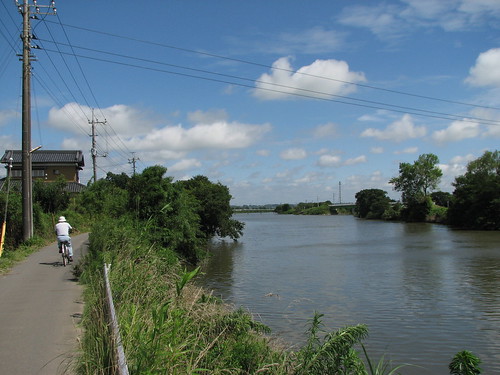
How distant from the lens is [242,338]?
8.12m

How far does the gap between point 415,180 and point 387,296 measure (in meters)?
88.1

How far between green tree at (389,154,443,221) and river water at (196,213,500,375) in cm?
6471

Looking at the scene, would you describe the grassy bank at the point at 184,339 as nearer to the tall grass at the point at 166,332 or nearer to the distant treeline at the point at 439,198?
the tall grass at the point at 166,332

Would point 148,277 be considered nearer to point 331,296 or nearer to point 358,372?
point 358,372

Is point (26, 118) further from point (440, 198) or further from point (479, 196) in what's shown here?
point (440, 198)

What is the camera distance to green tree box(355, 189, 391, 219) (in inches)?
4801

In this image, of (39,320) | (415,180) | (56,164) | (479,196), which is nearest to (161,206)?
(39,320)

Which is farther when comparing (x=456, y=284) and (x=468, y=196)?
(x=468, y=196)

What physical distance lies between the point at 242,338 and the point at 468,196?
69210mm

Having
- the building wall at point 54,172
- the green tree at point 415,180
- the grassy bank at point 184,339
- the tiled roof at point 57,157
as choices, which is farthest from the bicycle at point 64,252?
the green tree at point 415,180

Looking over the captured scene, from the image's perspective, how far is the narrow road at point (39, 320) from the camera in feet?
21.1

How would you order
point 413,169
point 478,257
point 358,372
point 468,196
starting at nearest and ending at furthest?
point 358,372 → point 478,257 → point 468,196 → point 413,169

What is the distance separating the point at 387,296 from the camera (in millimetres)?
18781

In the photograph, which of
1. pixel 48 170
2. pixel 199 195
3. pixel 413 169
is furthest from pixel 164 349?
pixel 413 169
